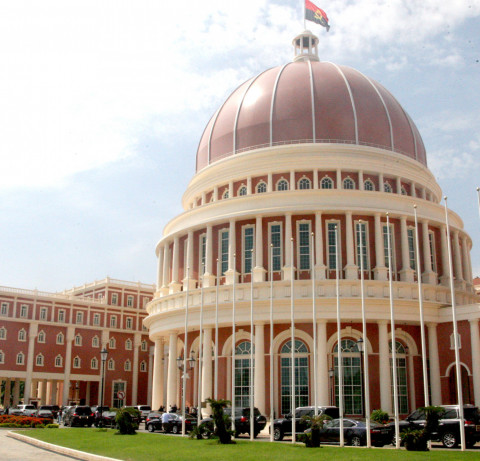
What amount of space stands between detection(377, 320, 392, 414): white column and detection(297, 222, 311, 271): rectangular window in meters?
6.59

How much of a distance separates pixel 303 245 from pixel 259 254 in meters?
3.25

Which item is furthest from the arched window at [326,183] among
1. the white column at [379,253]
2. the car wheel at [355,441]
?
the car wheel at [355,441]

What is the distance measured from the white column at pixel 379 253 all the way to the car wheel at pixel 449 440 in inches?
730

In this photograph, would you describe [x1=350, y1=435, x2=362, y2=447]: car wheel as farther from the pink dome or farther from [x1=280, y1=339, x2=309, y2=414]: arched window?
the pink dome

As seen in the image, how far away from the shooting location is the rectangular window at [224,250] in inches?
1999

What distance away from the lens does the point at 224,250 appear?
2023 inches

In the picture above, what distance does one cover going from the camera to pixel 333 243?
47.9 m

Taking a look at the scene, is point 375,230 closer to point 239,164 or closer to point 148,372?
point 239,164

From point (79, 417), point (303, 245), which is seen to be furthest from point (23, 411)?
point (303, 245)

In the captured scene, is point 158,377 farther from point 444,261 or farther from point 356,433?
point 356,433

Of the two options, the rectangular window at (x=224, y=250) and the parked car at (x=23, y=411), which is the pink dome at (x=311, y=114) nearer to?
the rectangular window at (x=224, y=250)

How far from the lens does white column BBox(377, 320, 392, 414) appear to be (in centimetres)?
4378

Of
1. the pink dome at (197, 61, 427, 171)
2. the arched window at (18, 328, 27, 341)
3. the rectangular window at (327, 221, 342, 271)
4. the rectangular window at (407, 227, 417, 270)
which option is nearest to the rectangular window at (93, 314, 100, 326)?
the arched window at (18, 328, 27, 341)

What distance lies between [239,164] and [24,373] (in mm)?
37814
